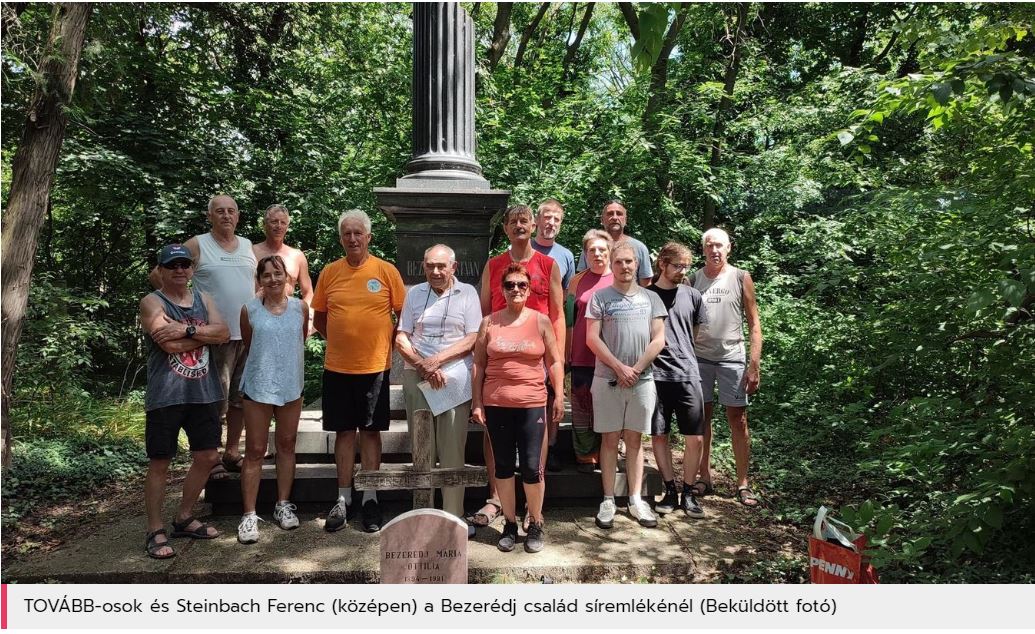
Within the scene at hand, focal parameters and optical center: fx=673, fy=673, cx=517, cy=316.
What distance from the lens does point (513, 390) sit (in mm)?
4008

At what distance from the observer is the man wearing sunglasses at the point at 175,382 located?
400 centimetres

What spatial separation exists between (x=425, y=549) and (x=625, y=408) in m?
1.89

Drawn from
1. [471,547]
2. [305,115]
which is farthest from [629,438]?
[305,115]

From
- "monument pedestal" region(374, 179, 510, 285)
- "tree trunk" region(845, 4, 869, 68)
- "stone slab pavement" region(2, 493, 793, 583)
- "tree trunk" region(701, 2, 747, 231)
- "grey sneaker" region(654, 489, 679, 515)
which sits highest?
"tree trunk" region(845, 4, 869, 68)

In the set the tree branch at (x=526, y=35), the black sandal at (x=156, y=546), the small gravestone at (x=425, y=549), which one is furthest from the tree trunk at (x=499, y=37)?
the small gravestone at (x=425, y=549)

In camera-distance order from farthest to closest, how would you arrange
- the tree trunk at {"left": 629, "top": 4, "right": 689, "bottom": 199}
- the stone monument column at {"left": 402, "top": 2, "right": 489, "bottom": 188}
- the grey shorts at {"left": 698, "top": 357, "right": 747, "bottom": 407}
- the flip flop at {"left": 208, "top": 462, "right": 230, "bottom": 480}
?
the tree trunk at {"left": 629, "top": 4, "right": 689, "bottom": 199}, the stone monument column at {"left": 402, "top": 2, "right": 489, "bottom": 188}, the grey shorts at {"left": 698, "top": 357, "right": 747, "bottom": 407}, the flip flop at {"left": 208, "top": 462, "right": 230, "bottom": 480}

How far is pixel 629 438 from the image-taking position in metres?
4.53

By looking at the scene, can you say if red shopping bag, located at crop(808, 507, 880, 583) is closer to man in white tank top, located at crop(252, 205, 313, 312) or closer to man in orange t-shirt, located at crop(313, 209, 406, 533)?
man in orange t-shirt, located at crop(313, 209, 406, 533)

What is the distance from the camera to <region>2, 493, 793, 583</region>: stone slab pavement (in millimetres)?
3824

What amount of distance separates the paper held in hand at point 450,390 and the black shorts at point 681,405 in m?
1.37

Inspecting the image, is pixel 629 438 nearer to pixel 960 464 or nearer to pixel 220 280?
pixel 960 464

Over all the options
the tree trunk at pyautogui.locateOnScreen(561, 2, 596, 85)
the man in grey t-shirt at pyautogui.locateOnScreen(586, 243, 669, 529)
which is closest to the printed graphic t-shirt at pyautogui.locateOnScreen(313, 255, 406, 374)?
the man in grey t-shirt at pyautogui.locateOnScreen(586, 243, 669, 529)

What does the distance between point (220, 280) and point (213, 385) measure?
0.88 m

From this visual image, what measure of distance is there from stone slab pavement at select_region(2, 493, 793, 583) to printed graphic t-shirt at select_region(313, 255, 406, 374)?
1.08 meters
